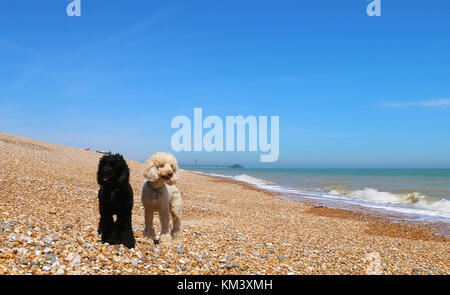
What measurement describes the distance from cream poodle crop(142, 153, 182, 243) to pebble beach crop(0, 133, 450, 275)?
1.15 ft

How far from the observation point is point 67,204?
950cm

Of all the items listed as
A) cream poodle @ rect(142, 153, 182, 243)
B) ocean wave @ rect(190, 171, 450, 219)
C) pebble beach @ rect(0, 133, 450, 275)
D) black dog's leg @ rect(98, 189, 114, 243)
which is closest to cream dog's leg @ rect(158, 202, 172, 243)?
cream poodle @ rect(142, 153, 182, 243)

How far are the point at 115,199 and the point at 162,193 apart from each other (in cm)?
89

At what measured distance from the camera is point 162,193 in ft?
19.7

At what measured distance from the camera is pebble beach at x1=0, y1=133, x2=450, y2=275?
4926 mm

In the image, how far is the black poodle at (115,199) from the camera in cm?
553

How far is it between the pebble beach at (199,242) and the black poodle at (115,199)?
0.84ft

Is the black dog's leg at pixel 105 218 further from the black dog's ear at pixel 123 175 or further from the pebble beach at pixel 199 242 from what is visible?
the black dog's ear at pixel 123 175

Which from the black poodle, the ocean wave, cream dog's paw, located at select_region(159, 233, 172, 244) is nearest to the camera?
the black poodle

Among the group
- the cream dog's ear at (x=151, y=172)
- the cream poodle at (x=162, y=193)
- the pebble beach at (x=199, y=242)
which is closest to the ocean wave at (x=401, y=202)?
the pebble beach at (x=199, y=242)

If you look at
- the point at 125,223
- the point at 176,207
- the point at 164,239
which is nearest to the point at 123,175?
the point at 125,223

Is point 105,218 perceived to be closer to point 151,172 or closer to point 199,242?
point 151,172

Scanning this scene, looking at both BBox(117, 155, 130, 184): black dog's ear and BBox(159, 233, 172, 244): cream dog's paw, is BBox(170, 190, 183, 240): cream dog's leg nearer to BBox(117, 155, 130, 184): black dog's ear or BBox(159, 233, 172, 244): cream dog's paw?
BBox(159, 233, 172, 244): cream dog's paw
